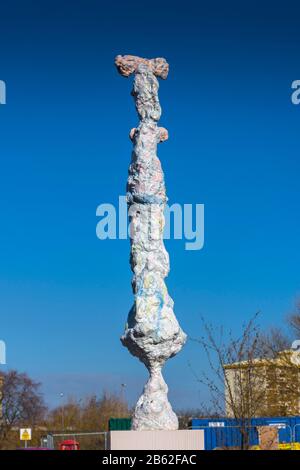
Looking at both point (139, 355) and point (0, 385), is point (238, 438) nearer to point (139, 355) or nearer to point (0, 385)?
point (139, 355)

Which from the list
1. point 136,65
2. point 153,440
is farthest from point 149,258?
point 136,65

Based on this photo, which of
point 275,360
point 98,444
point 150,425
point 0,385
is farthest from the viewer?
point 0,385

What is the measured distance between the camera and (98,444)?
3809 cm

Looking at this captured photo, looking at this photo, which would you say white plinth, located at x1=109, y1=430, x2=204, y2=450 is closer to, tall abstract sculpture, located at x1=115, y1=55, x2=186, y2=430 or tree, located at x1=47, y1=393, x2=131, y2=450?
tall abstract sculpture, located at x1=115, y1=55, x2=186, y2=430

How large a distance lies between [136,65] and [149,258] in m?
4.12

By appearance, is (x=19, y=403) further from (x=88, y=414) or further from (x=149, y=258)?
(x=149, y=258)

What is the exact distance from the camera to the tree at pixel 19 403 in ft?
171

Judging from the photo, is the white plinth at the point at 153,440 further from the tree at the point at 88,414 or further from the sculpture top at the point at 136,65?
the tree at the point at 88,414

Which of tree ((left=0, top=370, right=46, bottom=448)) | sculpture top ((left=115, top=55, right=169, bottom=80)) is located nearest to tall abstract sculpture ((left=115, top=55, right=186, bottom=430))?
sculpture top ((left=115, top=55, right=169, bottom=80))

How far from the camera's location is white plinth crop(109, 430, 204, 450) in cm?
1443

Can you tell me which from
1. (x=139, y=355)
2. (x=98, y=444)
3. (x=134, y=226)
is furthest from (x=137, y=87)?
(x=98, y=444)
